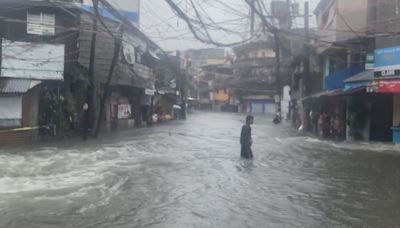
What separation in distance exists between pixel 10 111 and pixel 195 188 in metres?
11.5

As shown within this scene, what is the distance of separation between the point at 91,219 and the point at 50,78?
14.0m

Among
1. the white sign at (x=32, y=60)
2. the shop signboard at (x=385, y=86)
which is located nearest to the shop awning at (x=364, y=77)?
the shop signboard at (x=385, y=86)

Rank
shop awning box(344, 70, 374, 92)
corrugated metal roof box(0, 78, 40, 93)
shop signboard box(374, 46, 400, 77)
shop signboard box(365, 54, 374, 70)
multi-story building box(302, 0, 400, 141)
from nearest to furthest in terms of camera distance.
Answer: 1. shop signboard box(374, 46, 400, 77)
2. corrugated metal roof box(0, 78, 40, 93)
3. multi-story building box(302, 0, 400, 141)
4. shop awning box(344, 70, 374, 92)
5. shop signboard box(365, 54, 374, 70)

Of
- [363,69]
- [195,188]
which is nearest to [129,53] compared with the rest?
[363,69]

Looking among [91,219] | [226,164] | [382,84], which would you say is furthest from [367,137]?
[91,219]

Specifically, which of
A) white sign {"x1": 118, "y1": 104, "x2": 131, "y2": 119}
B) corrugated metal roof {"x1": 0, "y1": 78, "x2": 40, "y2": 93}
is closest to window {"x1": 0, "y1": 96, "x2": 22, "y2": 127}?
corrugated metal roof {"x1": 0, "y1": 78, "x2": 40, "y2": 93}

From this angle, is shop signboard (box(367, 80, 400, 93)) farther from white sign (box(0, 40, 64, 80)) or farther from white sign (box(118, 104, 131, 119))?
white sign (box(118, 104, 131, 119))

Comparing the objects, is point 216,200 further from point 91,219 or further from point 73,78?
point 73,78

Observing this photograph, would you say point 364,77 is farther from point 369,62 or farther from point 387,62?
point 387,62

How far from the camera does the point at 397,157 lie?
1747 cm

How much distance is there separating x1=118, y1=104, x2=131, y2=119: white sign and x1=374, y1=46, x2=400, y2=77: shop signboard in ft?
54.2

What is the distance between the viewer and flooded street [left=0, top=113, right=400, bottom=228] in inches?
333

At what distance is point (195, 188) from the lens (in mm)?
11258

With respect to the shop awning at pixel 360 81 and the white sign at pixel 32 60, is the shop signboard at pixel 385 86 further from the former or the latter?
the white sign at pixel 32 60
